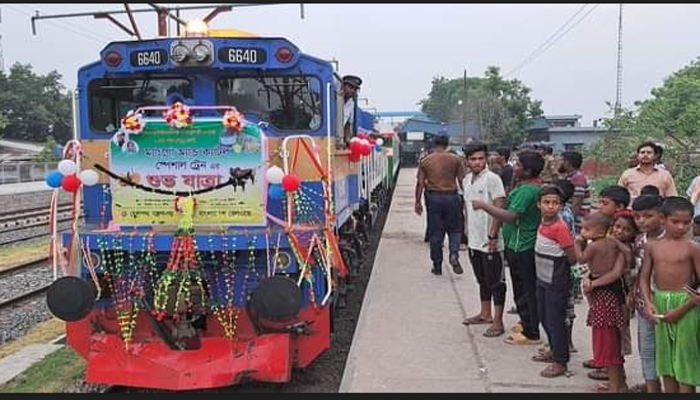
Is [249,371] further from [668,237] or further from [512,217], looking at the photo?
[668,237]

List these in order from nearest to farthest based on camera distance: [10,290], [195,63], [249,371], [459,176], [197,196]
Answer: [249,371]
[197,196]
[195,63]
[459,176]
[10,290]

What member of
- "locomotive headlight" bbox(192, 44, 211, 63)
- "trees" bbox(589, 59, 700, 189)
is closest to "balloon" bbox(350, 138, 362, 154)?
"locomotive headlight" bbox(192, 44, 211, 63)

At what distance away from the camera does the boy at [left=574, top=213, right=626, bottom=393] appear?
14.1ft

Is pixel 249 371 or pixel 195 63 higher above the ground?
pixel 195 63

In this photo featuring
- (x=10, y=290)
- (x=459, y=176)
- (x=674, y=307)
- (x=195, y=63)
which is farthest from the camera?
(x=10, y=290)

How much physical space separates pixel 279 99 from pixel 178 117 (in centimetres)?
111

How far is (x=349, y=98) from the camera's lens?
24.1ft

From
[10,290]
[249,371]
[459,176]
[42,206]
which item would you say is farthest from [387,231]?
[42,206]

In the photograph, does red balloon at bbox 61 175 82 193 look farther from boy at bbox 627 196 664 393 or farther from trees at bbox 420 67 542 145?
trees at bbox 420 67 542 145

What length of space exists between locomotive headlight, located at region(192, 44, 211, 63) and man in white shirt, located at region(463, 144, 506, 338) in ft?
8.57

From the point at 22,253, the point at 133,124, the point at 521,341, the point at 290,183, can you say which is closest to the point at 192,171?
the point at 133,124

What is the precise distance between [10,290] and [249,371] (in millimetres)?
6451

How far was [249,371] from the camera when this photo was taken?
15.2ft

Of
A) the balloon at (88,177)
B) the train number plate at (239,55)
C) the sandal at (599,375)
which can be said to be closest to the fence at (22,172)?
the balloon at (88,177)
